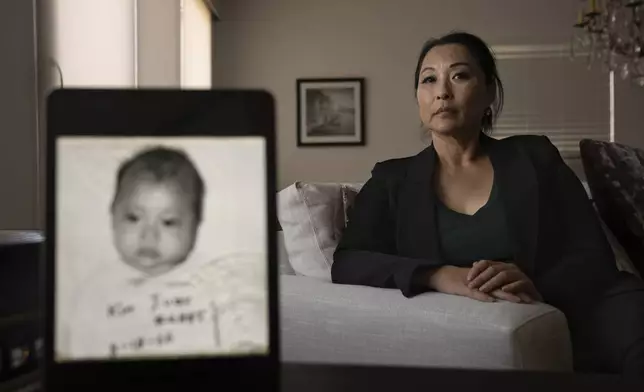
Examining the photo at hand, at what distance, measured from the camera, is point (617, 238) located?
141 centimetres

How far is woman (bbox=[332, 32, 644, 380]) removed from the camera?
1010 mm

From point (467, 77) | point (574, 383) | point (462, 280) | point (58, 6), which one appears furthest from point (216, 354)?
point (58, 6)

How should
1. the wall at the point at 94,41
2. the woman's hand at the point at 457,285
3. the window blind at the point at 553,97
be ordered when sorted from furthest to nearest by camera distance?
the window blind at the point at 553,97, the wall at the point at 94,41, the woman's hand at the point at 457,285

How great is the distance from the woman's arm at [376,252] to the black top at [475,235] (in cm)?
10

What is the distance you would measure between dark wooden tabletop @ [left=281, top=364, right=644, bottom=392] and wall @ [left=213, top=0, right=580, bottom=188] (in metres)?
3.35

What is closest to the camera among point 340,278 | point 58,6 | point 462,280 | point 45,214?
point 45,214

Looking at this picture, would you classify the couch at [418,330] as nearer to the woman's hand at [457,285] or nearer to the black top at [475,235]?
the woman's hand at [457,285]

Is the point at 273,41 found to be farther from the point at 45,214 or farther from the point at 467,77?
the point at 45,214

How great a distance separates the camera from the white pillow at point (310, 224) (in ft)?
4.22

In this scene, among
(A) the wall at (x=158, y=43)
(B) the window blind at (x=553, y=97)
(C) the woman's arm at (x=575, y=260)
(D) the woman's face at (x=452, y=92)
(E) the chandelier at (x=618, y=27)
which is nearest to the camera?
(C) the woman's arm at (x=575, y=260)

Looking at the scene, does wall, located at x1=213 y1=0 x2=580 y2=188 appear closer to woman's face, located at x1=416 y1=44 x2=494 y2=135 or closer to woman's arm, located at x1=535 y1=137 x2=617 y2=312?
woman's face, located at x1=416 y1=44 x2=494 y2=135

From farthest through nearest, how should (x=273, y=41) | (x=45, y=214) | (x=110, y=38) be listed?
(x=273, y=41), (x=110, y=38), (x=45, y=214)

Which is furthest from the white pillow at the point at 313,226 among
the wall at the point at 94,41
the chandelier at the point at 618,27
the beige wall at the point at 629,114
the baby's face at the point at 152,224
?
the beige wall at the point at 629,114

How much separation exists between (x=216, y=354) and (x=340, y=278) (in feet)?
2.20
